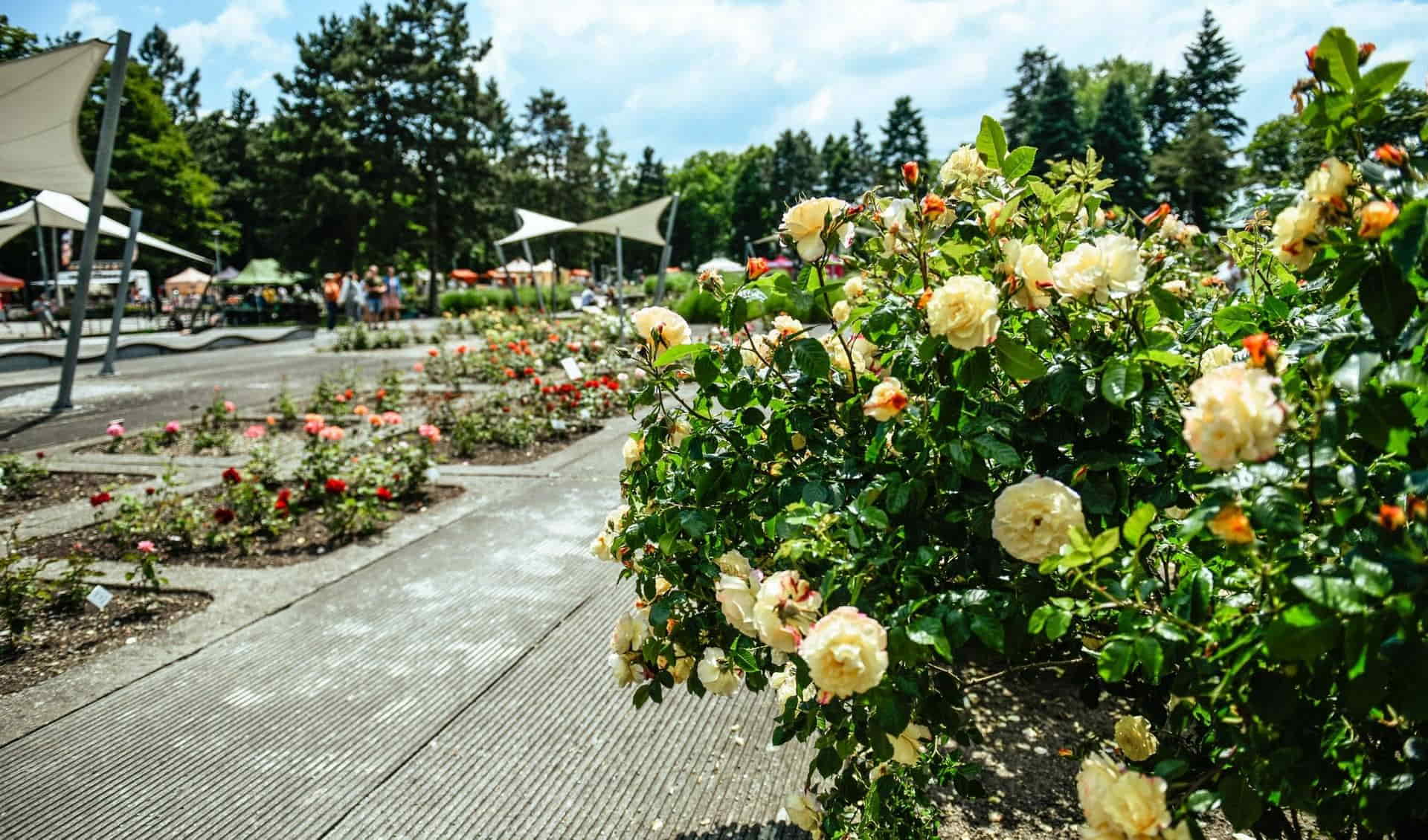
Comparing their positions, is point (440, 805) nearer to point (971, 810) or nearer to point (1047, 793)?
point (971, 810)

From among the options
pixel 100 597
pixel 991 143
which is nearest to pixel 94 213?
pixel 100 597

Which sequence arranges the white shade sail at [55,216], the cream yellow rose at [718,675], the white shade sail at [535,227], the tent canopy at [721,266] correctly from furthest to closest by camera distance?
the white shade sail at [535,227], the white shade sail at [55,216], the tent canopy at [721,266], the cream yellow rose at [718,675]

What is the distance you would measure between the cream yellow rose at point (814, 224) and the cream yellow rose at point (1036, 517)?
1.92 feet

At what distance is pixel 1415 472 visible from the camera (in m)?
0.96

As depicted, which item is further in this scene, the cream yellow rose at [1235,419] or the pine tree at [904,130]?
the pine tree at [904,130]

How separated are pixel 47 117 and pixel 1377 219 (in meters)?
11.0

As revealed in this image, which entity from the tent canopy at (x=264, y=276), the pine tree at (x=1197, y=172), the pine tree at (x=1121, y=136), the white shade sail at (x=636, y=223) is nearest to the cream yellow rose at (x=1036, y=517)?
the white shade sail at (x=636, y=223)

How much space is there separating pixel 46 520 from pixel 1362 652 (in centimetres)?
632

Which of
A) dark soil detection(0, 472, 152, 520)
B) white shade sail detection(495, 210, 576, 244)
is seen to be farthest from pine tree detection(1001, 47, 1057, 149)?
dark soil detection(0, 472, 152, 520)

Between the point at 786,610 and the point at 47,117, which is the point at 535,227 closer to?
the point at 47,117

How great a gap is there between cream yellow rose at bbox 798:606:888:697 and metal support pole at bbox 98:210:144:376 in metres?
13.1

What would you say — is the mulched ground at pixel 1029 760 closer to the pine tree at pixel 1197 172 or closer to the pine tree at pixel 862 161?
the pine tree at pixel 1197 172

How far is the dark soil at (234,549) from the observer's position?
4348 mm

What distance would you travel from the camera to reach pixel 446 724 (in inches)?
109
